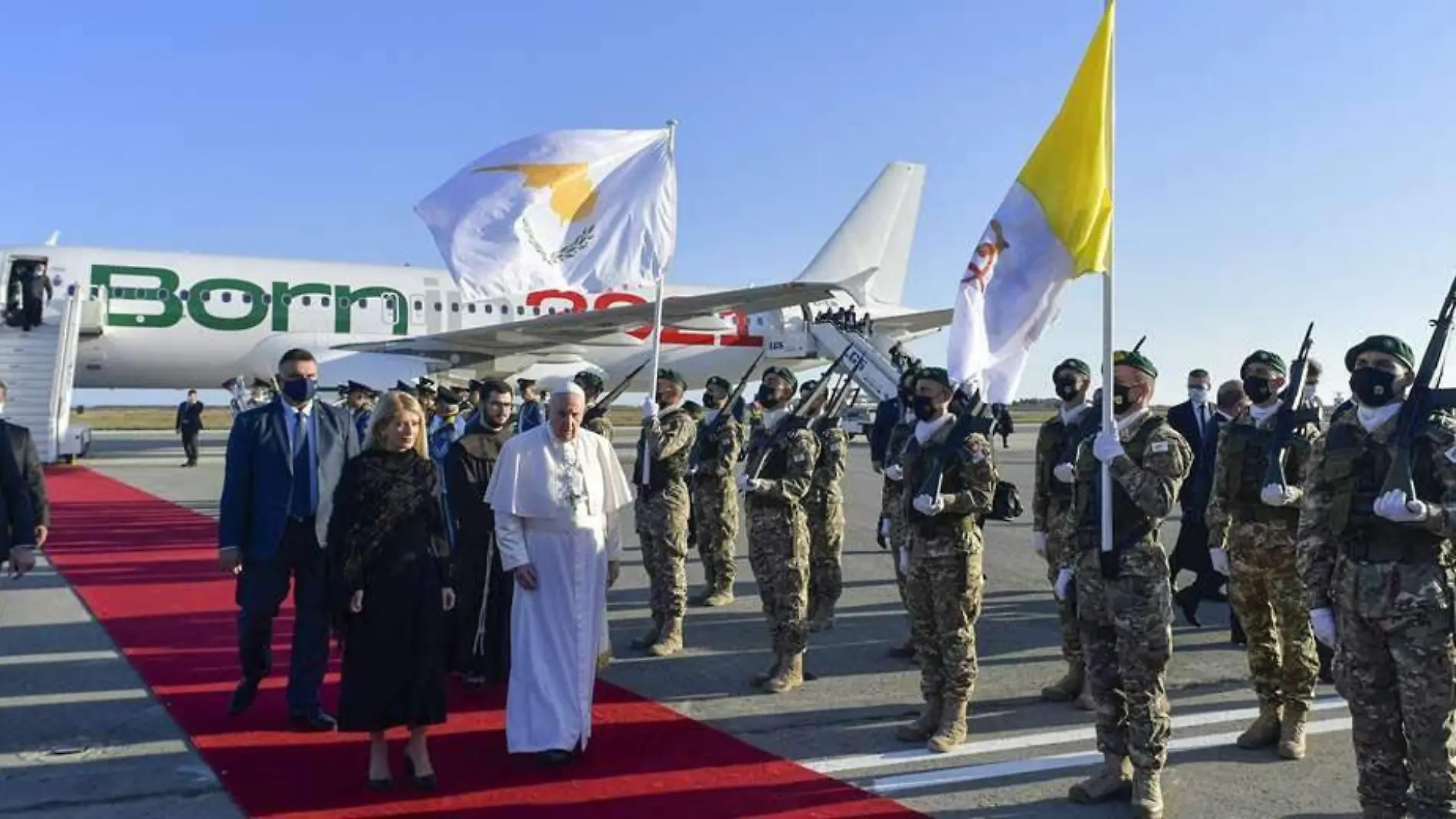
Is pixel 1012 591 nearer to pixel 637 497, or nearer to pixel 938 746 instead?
pixel 637 497

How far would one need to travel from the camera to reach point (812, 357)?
26375 millimetres

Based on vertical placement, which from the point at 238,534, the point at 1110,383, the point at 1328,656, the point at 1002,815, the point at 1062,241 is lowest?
the point at 1002,815

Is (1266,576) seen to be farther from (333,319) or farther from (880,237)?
(880,237)

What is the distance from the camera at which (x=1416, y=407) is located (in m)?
3.82

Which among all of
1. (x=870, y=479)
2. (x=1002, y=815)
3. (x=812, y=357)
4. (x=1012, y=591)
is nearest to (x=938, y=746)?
(x=1002, y=815)

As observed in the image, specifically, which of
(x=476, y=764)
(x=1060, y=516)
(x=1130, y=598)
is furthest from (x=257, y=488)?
(x=1060, y=516)

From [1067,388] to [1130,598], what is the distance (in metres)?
2.01

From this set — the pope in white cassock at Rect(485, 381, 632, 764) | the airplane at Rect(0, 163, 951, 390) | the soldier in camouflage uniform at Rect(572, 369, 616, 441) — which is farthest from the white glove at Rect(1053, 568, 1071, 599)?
the airplane at Rect(0, 163, 951, 390)

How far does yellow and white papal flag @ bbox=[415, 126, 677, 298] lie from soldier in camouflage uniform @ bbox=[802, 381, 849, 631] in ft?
6.52

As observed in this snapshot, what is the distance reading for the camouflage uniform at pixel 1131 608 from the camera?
4406mm

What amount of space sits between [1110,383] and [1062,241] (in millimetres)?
826

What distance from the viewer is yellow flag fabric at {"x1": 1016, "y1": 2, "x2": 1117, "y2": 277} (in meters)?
4.78

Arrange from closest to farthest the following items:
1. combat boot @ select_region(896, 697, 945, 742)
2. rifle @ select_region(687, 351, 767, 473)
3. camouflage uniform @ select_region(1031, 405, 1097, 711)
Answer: combat boot @ select_region(896, 697, 945, 742)
camouflage uniform @ select_region(1031, 405, 1097, 711)
rifle @ select_region(687, 351, 767, 473)

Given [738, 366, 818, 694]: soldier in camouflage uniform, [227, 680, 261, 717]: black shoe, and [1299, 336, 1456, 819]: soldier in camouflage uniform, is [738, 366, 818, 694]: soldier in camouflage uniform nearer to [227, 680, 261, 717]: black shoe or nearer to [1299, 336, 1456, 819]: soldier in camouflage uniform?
[227, 680, 261, 717]: black shoe
